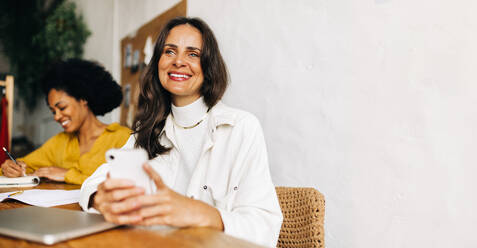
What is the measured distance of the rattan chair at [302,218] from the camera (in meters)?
1.15

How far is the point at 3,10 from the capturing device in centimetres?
535

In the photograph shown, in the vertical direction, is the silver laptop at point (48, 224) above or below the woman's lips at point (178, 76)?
below

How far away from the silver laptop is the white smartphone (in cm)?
14

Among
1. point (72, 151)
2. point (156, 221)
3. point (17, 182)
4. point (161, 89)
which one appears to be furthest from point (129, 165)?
point (72, 151)

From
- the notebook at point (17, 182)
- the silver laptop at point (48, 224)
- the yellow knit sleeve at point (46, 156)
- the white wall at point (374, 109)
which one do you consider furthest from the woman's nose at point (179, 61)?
the yellow knit sleeve at point (46, 156)

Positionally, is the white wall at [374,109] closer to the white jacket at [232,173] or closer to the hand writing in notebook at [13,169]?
the white jacket at [232,173]

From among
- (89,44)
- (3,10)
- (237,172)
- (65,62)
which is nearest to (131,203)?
(237,172)

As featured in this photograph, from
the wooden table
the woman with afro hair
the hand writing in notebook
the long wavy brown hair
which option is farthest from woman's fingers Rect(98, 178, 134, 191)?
the hand writing in notebook

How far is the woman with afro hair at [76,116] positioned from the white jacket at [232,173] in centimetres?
91

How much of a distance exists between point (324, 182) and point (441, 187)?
19.6 inches

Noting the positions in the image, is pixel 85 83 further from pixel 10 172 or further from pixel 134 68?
pixel 134 68

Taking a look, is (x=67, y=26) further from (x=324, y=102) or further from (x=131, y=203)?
(x=131, y=203)

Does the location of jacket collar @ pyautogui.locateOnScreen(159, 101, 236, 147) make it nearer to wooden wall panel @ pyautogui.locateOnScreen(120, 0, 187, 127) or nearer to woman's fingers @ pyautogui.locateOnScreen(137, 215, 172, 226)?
woman's fingers @ pyautogui.locateOnScreen(137, 215, 172, 226)

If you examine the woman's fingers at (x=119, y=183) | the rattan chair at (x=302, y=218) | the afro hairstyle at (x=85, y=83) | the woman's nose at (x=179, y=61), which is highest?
the woman's nose at (x=179, y=61)
